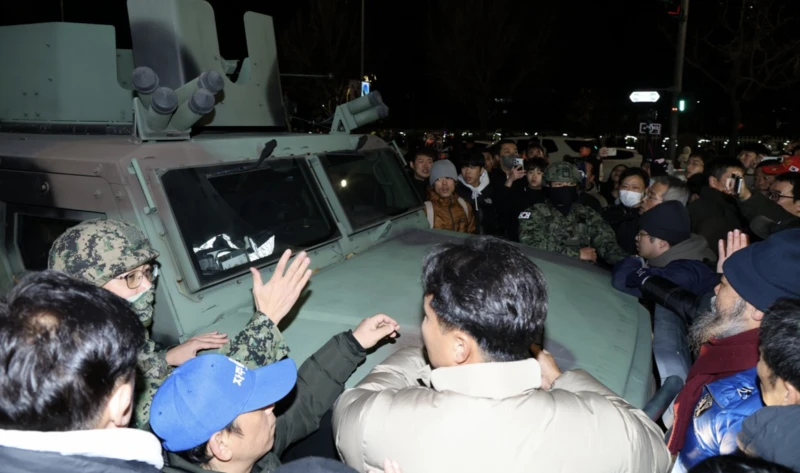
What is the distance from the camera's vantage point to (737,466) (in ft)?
4.05

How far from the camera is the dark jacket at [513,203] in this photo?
18.7 ft

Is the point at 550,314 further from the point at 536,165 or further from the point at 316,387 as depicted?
the point at 536,165

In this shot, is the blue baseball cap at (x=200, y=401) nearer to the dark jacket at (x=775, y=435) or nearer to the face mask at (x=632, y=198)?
the dark jacket at (x=775, y=435)

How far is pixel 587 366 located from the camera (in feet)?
8.37

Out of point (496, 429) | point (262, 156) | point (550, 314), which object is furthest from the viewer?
point (262, 156)

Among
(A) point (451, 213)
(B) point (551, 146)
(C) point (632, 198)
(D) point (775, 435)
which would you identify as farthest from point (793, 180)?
(B) point (551, 146)

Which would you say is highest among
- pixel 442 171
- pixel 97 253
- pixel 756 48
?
pixel 97 253

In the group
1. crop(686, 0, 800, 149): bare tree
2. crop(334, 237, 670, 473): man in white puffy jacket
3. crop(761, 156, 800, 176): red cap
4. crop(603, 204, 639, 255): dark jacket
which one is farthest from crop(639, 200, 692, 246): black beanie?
crop(686, 0, 800, 149): bare tree

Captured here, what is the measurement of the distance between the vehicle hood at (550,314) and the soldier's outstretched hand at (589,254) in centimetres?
93

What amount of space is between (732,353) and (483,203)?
167 inches

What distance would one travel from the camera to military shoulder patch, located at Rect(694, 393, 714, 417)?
2113 millimetres

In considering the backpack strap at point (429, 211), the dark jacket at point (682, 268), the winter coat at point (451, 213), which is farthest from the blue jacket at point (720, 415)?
the winter coat at point (451, 213)

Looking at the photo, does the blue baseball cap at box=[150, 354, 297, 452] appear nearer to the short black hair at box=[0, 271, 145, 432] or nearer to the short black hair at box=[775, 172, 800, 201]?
the short black hair at box=[0, 271, 145, 432]

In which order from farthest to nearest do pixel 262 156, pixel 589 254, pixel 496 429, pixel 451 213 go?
pixel 451 213
pixel 589 254
pixel 262 156
pixel 496 429
